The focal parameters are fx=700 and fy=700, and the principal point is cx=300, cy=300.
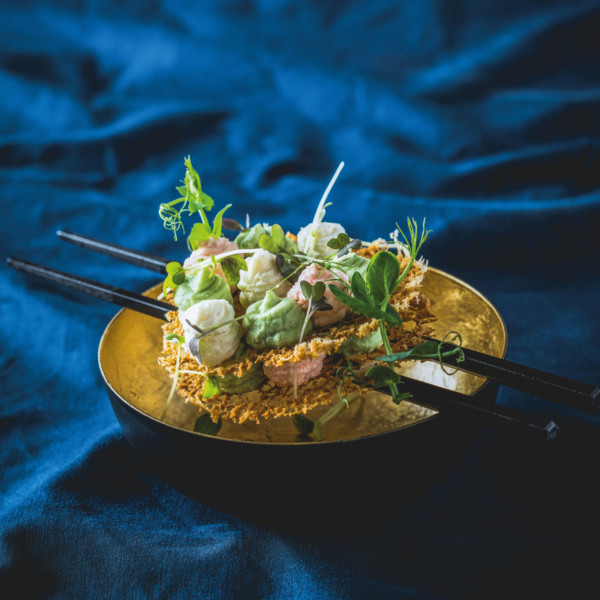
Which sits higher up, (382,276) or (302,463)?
(382,276)

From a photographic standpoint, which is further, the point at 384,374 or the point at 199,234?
the point at 199,234

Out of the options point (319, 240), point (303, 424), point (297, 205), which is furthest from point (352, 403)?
point (297, 205)

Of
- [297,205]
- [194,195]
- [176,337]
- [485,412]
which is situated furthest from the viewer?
[297,205]

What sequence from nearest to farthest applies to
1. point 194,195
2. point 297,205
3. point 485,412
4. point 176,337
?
point 485,412 → point 176,337 → point 194,195 → point 297,205

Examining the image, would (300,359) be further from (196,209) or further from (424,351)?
(196,209)

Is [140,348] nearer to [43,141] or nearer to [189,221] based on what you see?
[189,221]

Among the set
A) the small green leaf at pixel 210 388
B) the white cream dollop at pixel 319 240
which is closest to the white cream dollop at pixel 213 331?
the small green leaf at pixel 210 388
